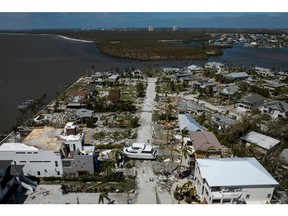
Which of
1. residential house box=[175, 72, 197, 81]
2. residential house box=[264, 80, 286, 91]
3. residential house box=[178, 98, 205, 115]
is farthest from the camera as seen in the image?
residential house box=[175, 72, 197, 81]

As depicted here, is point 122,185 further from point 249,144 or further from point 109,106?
point 109,106

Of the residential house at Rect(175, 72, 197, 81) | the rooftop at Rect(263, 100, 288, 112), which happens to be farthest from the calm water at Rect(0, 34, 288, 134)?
the rooftop at Rect(263, 100, 288, 112)

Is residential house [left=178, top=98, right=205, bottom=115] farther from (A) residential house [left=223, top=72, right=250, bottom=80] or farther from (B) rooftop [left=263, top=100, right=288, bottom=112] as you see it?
(A) residential house [left=223, top=72, right=250, bottom=80]

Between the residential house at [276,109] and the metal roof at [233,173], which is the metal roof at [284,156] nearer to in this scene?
the metal roof at [233,173]

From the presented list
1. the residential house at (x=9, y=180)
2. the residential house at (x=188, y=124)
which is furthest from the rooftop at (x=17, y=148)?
the residential house at (x=188, y=124)

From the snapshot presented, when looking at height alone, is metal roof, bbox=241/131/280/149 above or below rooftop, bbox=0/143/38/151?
below

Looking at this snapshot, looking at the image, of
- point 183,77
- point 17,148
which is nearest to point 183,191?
point 17,148

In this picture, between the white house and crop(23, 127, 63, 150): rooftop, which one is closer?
the white house
